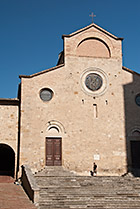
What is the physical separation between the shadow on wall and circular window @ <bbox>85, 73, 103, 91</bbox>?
2134 millimetres

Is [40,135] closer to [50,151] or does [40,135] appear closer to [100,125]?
[50,151]

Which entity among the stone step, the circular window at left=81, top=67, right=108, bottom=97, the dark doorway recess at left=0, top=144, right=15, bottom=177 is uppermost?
the circular window at left=81, top=67, right=108, bottom=97

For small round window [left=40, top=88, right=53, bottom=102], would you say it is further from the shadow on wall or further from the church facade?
the shadow on wall

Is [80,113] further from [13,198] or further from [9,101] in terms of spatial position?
[13,198]

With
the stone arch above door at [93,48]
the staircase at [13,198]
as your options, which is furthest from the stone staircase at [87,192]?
the stone arch above door at [93,48]

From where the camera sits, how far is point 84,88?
23.5m

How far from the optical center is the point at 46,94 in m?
22.8

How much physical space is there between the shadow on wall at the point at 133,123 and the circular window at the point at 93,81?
2.13 m

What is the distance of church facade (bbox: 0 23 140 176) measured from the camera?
21750mm

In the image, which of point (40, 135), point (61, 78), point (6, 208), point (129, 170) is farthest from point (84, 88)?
point (6, 208)

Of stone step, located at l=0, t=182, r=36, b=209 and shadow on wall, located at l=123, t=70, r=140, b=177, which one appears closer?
stone step, located at l=0, t=182, r=36, b=209

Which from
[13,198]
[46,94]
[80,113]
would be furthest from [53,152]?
[13,198]

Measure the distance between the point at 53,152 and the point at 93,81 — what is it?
6541 mm

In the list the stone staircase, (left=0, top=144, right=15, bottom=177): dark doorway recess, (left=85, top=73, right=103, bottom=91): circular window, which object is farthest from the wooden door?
(left=0, top=144, right=15, bottom=177): dark doorway recess
